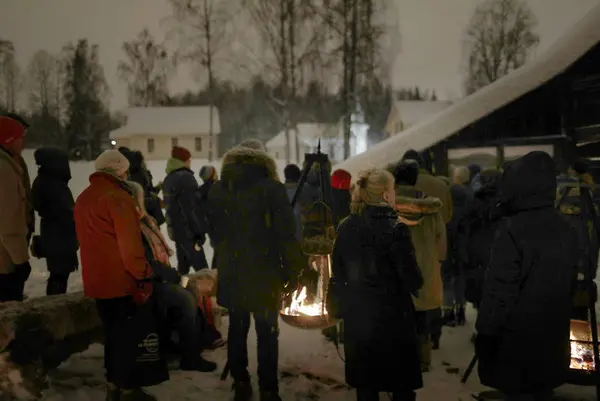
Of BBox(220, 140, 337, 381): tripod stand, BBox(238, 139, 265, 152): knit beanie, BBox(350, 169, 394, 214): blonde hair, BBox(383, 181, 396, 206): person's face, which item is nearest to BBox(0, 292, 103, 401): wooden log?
BBox(238, 139, 265, 152): knit beanie

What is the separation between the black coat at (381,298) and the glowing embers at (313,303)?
1477mm

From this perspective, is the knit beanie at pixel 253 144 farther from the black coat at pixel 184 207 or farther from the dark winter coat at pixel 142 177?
the black coat at pixel 184 207

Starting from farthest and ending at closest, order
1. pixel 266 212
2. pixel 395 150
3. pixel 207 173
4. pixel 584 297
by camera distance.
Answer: pixel 395 150 < pixel 207 173 < pixel 584 297 < pixel 266 212

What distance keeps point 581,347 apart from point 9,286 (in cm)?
539

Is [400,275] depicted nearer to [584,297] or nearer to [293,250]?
[293,250]

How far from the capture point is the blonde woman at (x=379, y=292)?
3.56 m

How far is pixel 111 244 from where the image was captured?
152 inches

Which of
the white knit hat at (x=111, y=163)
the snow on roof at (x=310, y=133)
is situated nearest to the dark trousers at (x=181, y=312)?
the white knit hat at (x=111, y=163)

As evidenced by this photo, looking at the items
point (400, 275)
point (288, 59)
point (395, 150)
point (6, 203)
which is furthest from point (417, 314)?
point (288, 59)

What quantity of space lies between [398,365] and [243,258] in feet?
4.77

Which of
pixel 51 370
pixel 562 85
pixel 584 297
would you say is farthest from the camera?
pixel 562 85

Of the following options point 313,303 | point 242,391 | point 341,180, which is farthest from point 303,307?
point 341,180

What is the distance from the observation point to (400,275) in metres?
3.54

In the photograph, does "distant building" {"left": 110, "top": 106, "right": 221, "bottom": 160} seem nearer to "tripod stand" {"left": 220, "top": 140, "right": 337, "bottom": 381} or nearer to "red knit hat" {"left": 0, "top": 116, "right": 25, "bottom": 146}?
"tripod stand" {"left": 220, "top": 140, "right": 337, "bottom": 381}
